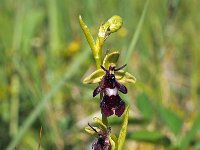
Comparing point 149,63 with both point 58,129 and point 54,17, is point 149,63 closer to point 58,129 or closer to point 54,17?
point 54,17

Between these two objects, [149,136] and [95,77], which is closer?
[95,77]

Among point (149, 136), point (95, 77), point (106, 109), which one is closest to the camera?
point (106, 109)

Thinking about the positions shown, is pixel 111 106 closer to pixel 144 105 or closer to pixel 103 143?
pixel 103 143

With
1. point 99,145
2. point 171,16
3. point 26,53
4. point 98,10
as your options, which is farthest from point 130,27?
point 99,145

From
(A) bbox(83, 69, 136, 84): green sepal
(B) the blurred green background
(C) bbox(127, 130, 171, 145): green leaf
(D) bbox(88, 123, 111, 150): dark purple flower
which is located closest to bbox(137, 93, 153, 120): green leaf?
(B) the blurred green background

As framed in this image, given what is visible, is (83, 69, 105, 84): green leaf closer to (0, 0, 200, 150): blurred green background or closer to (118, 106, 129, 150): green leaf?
(118, 106, 129, 150): green leaf

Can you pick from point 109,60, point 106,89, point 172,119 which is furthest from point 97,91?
point 172,119
